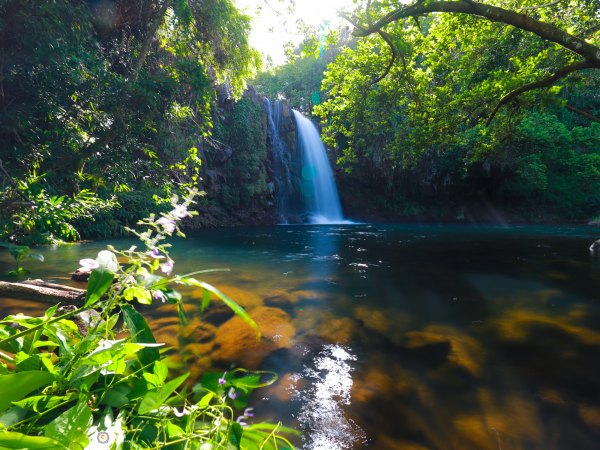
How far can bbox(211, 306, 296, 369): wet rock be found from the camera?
3.19 metres

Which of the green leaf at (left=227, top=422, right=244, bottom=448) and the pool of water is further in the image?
the pool of water

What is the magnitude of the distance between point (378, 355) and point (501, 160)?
23.8 m

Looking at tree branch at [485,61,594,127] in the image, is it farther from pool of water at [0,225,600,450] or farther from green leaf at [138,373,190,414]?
green leaf at [138,373,190,414]

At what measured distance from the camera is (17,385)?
0.65 metres

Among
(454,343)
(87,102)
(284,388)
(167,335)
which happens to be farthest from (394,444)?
(87,102)

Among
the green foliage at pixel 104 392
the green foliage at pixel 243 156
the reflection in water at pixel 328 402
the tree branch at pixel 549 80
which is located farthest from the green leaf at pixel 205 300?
the green foliage at pixel 243 156

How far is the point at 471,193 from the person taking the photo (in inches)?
1038

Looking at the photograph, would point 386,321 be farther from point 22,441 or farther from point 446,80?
point 446,80

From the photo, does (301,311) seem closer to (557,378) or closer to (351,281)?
(351,281)

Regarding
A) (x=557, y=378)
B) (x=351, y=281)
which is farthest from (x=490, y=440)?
(x=351, y=281)

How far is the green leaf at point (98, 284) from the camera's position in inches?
30.8

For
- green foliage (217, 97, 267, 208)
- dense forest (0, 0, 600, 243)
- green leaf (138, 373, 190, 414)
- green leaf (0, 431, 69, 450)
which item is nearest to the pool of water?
green leaf (138, 373, 190, 414)

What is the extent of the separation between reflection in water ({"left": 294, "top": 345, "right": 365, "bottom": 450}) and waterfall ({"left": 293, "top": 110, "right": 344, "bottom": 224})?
2211 cm

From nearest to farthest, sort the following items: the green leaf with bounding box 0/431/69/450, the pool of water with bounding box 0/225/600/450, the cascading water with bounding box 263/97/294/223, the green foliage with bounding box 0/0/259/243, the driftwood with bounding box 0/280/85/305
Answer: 1. the green leaf with bounding box 0/431/69/450
2. the pool of water with bounding box 0/225/600/450
3. the driftwood with bounding box 0/280/85/305
4. the green foliage with bounding box 0/0/259/243
5. the cascading water with bounding box 263/97/294/223
